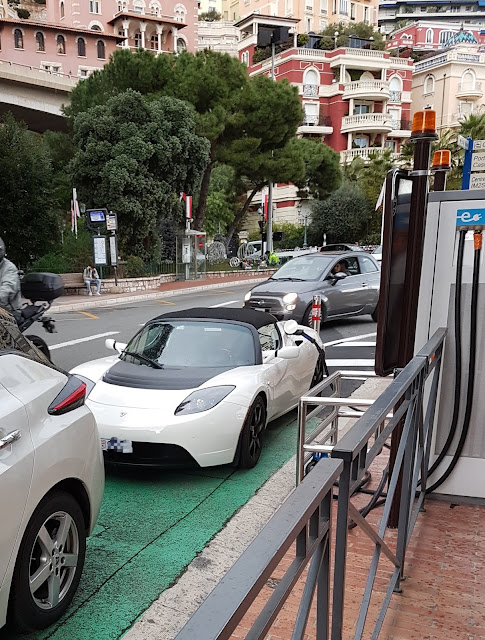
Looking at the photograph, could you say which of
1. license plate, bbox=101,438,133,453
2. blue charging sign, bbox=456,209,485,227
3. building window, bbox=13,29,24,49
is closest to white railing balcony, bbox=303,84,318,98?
building window, bbox=13,29,24,49

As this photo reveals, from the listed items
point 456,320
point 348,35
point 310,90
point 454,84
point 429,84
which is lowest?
point 456,320

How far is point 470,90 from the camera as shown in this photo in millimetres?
68000

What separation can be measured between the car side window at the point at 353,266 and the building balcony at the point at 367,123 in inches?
1952

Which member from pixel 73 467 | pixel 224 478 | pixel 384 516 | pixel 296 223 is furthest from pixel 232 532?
pixel 296 223

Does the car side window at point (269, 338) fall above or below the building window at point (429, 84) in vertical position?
below

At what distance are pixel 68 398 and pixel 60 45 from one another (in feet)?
235

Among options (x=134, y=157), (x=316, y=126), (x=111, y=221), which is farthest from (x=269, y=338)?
(x=316, y=126)

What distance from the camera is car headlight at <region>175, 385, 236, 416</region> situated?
192 inches

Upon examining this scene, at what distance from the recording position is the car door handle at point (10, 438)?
100 inches

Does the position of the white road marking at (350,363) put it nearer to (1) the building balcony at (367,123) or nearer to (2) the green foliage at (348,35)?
(1) the building balcony at (367,123)

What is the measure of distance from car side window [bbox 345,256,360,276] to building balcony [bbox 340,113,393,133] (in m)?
49.6

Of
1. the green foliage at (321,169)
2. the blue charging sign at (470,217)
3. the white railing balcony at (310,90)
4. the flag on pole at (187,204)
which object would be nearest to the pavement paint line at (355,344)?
the blue charging sign at (470,217)

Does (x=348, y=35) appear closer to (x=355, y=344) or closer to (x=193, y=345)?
(x=355, y=344)

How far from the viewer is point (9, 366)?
2.92m
